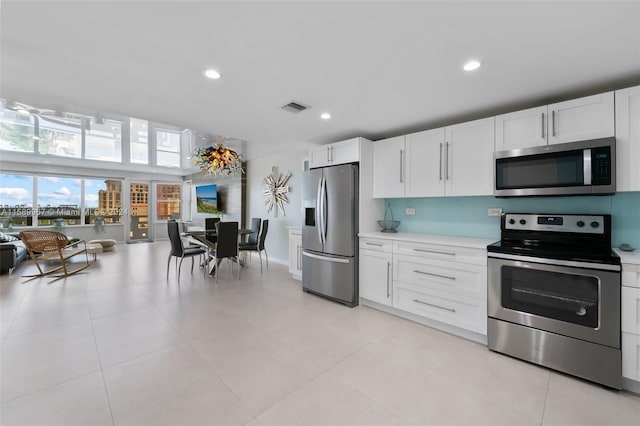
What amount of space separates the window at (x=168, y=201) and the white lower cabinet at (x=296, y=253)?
723 centimetres

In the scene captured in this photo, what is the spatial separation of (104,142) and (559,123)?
1053cm

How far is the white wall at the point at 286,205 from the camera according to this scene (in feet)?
18.1

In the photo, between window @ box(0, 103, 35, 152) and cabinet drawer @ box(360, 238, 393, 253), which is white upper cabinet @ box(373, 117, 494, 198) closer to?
cabinet drawer @ box(360, 238, 393, 253)

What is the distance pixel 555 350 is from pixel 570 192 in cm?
128

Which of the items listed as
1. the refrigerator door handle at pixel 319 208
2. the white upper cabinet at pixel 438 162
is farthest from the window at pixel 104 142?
the white upper cabinet at pixel 438 162

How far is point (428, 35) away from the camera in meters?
1.56

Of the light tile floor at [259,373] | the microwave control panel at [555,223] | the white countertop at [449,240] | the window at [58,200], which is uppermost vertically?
the window at [58,200]

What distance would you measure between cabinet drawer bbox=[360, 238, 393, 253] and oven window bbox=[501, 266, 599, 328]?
1.14 metres

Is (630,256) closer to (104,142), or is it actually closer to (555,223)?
(555,223)

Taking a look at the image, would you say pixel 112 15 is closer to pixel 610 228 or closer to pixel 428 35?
pixel 428 35

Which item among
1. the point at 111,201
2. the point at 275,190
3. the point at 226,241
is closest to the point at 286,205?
the point at 275,190

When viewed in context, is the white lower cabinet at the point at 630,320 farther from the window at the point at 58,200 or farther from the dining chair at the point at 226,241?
the window at the point at 58,200

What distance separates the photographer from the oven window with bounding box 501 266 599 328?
1937 mm

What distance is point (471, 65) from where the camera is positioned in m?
1.89
